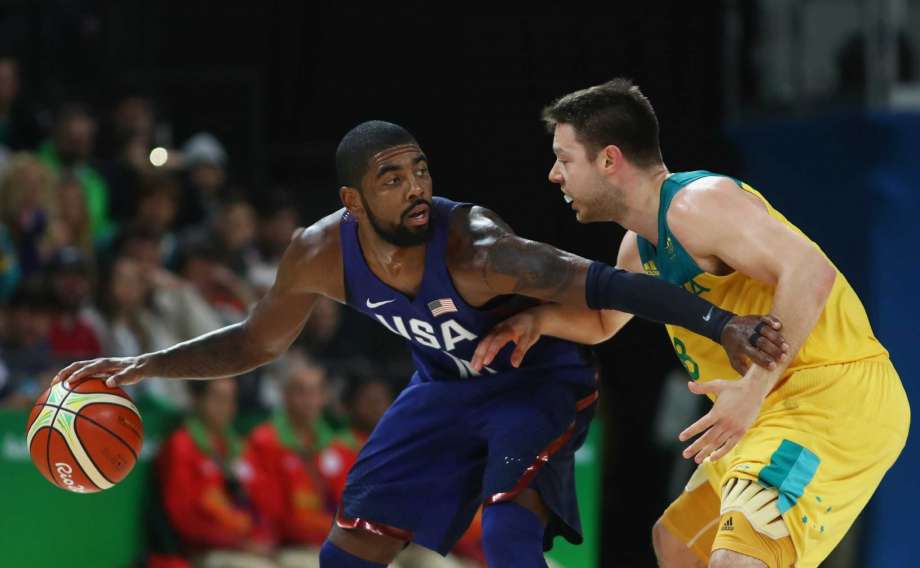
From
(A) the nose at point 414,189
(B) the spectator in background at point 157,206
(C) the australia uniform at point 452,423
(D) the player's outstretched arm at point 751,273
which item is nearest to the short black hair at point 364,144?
(A) the nose at point 414,189

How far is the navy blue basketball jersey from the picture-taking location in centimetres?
466

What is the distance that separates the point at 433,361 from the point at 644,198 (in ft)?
3.47

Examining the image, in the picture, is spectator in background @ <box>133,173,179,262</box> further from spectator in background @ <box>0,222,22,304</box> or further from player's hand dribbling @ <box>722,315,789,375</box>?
player's hand dribbling @ <box>722,315,789,375</box>

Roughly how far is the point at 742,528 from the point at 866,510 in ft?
19.0

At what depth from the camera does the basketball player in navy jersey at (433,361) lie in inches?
180

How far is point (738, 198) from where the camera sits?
4.10 meters

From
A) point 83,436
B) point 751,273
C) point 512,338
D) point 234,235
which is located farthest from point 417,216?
point 234,235

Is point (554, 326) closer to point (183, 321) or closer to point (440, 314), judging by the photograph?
point (440, 314)

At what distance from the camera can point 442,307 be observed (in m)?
4.68

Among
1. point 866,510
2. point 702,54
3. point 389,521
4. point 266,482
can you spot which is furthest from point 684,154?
point 389,521

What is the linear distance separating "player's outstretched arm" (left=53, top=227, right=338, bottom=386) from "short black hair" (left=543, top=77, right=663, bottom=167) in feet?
3.43

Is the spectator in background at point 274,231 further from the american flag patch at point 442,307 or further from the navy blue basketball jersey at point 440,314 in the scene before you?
the american flag patch at point 442,307

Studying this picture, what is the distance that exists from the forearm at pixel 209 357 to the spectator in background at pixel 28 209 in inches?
126

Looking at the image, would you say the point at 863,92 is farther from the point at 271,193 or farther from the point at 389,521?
the point at 389,521
